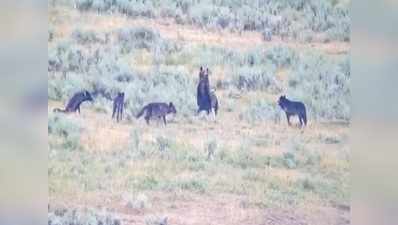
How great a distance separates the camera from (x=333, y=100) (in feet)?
7.77

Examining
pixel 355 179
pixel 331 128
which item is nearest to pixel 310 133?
pixel 331 128

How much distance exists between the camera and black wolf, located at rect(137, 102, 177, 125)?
2.35m

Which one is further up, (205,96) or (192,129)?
(205,96)

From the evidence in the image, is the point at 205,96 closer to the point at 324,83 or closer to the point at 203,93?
the point at 203,93

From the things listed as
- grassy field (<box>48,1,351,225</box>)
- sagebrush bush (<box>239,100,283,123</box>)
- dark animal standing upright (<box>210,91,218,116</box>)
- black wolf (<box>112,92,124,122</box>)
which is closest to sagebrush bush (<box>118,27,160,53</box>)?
grassy field (<box>48,1,351,225</box>)

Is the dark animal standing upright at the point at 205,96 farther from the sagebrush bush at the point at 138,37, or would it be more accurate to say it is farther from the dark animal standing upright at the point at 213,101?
the sagebrush bush at the point at 138,37

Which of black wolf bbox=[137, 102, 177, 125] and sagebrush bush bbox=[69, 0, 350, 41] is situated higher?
sagebrush bush bbox=[69, 0, 350, 41]

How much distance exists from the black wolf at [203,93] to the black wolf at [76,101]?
40 cm

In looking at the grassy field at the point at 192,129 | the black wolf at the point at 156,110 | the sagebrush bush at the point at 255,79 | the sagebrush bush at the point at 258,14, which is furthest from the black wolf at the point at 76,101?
the sagebrush bush at the point at 255,79

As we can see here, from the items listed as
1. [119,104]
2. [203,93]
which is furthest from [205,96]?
[119,104]

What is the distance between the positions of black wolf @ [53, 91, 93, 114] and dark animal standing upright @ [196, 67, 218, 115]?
398 mm

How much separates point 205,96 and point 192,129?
131 millimetres

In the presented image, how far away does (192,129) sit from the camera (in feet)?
7.72

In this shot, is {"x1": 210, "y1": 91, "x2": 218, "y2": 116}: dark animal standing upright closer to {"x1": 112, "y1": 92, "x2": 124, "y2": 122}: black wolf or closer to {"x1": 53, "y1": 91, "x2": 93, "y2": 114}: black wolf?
{"x1": 112, "y1": 92, "x2": 124, "y2": 122}: black wolf
